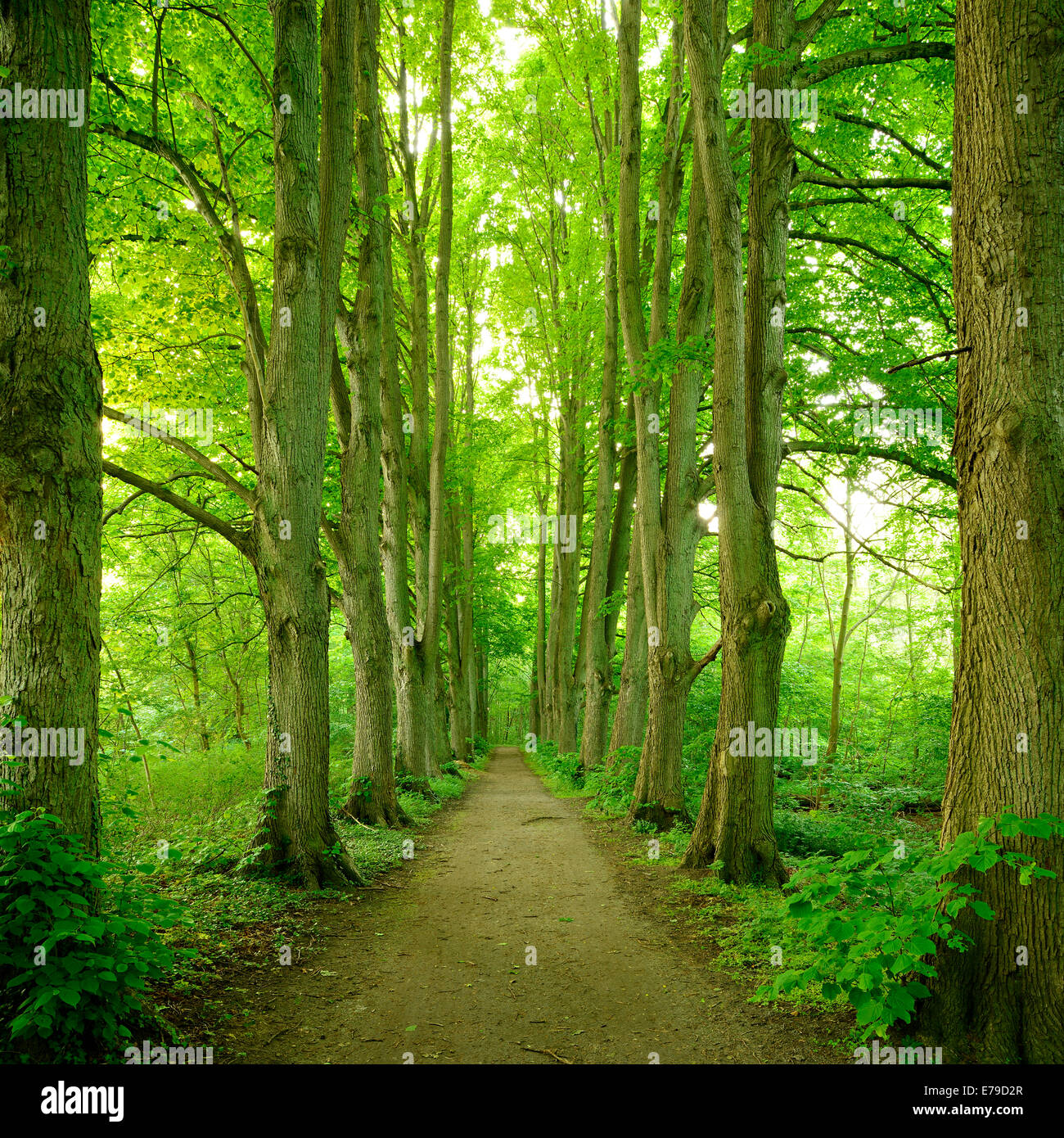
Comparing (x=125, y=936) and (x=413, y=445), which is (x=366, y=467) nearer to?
(x=413, y=445)

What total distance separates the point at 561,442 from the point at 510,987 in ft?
55.1

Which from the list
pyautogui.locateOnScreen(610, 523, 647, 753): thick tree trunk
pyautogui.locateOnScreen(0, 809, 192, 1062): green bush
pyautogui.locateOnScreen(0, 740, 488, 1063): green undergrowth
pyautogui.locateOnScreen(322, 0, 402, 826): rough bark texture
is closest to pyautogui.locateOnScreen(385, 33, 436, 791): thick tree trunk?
pyautogui.locateOnScreen(322, 0, 402, 826): rough bark texture

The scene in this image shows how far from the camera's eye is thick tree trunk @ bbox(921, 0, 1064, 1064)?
3.39 meters

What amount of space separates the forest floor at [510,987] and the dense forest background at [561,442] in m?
0.40

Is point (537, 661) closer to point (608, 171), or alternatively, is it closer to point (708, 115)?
point (608, 171)

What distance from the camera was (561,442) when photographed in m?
20.2

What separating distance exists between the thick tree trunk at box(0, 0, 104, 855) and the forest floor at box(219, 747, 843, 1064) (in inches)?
→ 69.7

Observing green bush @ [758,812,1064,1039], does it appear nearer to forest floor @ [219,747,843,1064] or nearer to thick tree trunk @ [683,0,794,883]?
forest floor @ [219,747,843,1064]

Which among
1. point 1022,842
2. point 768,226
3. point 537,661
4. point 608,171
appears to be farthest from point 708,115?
point 537,661

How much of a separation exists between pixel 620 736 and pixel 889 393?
762 cm

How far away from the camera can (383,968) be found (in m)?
5.00

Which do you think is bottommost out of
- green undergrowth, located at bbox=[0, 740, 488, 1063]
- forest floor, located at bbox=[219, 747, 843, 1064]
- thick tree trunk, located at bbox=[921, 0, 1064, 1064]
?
forest floor, located at bbox=[219, 747, 843, 1064]

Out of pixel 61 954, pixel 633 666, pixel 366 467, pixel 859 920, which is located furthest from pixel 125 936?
pixel 633 666

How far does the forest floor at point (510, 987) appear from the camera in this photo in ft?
12.4
